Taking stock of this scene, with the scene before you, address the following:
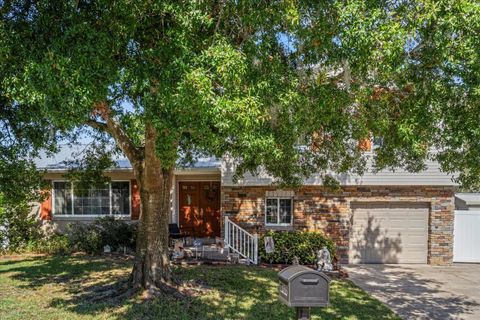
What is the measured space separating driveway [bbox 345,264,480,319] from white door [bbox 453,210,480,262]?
1.24ft

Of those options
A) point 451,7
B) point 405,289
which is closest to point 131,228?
point 405,289

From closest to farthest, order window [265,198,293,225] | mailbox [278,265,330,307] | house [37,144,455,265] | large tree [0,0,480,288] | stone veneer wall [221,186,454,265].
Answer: mailbox [278,265,330,307] < large tree [0,0,480,288] < house [37,144,455,265] < stone veneer wall [221,186,454,265] < window [265,198,293,225]

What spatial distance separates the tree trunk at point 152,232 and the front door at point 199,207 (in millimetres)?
6885

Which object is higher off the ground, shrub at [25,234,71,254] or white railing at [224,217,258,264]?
white railing at [224,217,258,264]

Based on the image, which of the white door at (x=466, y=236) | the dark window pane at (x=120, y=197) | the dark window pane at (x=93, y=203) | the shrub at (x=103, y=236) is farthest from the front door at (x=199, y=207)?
the white door at (x=466, y=236)

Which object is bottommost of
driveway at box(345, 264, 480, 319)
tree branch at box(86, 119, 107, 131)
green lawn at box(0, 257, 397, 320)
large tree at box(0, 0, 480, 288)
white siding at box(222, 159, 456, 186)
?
driveway at box(345, 264, 480, 319)

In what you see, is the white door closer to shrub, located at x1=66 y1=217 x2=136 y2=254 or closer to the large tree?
the large tree

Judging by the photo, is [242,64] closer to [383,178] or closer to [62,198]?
[383,178]

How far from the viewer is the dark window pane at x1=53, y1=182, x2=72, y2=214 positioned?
15.3 m

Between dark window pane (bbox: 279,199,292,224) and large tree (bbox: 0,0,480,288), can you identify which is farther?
dark window pane (bbox: 279,199,292,224)

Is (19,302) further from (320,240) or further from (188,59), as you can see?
(320,240)

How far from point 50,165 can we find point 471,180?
1358 centimetres

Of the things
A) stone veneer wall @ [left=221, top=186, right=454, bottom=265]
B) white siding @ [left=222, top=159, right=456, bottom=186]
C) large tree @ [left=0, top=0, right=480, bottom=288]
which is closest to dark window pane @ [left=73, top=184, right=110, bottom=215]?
stone veneer wall @ [left=221, top=186, right=454, bottom=265]

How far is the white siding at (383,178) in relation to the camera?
1326 cm
